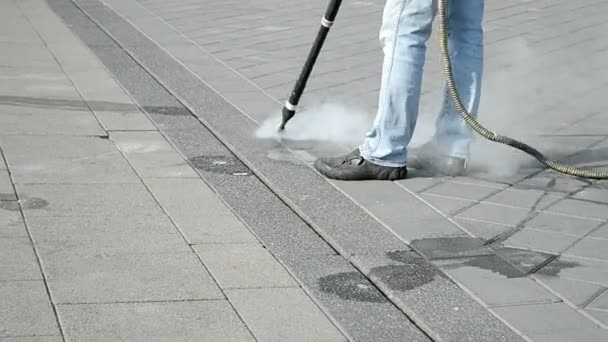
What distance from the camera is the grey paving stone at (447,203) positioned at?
16.0ft

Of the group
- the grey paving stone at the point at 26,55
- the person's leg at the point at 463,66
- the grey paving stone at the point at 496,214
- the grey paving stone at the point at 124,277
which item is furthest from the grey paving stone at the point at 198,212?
the grey paving stone at the point at 26,55

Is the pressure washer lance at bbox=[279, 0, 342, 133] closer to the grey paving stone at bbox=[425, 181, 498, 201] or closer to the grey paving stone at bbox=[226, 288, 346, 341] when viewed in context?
the grey paving stone at bbox=[425, 181, 498, 201]

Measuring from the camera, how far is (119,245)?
4.36 meters

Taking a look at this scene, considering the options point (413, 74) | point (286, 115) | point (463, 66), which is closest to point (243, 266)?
point (413, 74)

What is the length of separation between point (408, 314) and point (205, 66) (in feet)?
13.8

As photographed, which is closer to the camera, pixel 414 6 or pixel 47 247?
pixel 47 247

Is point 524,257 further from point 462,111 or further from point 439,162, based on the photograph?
point 439,162

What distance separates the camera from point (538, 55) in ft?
27.6

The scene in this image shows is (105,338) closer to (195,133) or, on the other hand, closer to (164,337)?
(164,337)

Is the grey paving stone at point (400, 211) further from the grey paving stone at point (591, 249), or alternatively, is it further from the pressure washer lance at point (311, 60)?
the pressure washer lance at point (311, 60)

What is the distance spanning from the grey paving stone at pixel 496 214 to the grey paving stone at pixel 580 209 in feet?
0.49

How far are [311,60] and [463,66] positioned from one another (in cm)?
82

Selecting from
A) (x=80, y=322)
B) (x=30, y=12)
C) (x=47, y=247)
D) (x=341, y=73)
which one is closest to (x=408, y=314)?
(x=80, y=322)

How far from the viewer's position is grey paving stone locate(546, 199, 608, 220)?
4.86 m
